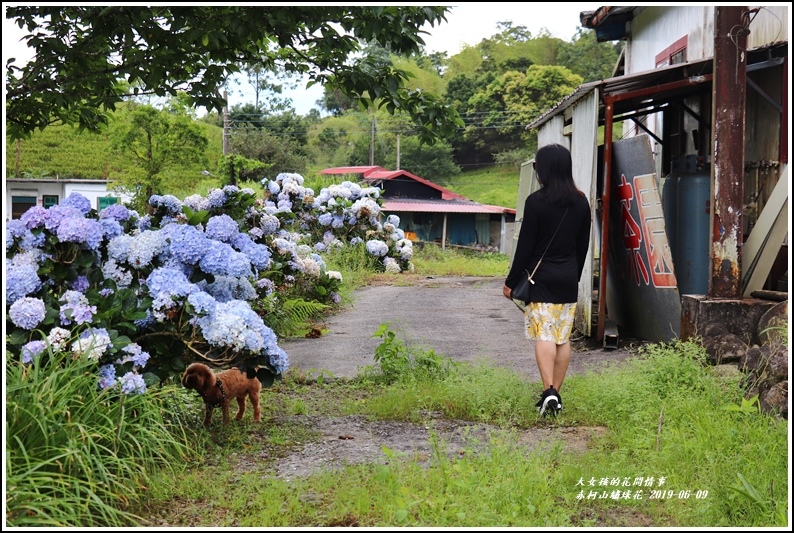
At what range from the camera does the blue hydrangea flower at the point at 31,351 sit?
413 centimetres

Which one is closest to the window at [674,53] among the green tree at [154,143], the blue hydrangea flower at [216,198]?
the blue hydrangea flower at [216,198]

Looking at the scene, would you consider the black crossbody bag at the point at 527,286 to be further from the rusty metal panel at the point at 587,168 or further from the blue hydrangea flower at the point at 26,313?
the blue hydrangea flower at the point at 26,313

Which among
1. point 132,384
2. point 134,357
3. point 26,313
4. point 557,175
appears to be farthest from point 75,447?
point 557,175

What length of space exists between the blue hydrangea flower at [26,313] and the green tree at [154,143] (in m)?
22.1

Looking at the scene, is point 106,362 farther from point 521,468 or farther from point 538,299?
point 538,299

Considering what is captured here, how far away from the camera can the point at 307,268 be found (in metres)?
11.2

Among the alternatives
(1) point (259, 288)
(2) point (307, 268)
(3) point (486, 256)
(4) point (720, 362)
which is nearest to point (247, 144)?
(3) point (486, 256)

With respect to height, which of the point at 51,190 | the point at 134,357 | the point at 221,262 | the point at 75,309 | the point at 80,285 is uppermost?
the point at 51,190

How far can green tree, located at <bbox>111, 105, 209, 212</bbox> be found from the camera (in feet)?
85.4

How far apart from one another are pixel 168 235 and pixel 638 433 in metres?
3.12

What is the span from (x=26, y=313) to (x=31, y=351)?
23 cm

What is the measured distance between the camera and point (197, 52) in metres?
6.82

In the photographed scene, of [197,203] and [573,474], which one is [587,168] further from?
[573,474]

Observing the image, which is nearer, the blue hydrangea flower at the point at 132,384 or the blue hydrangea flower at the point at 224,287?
the blue hydrangea flower at the point at 132,384
